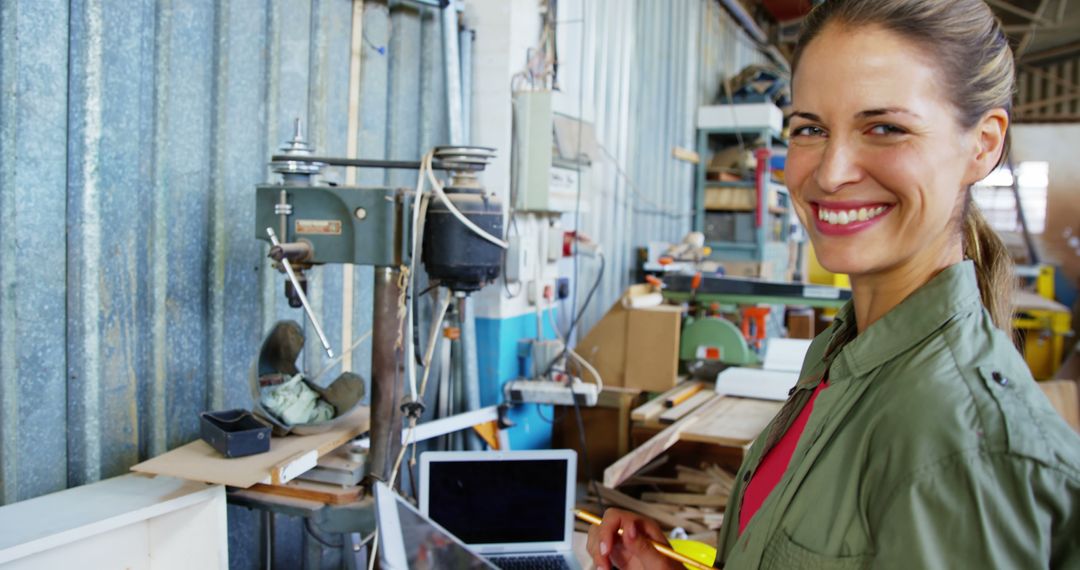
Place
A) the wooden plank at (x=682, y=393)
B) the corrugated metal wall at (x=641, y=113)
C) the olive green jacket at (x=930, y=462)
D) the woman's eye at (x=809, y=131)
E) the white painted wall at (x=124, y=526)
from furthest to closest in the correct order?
1. the corrugated metal wall at (x=641, y=113)
2. the wooden plank at (x=682, y=393)
3. the white painted wall at (x=124, y=526)
4. the woman's eye at (x=809, y=131)
5. the olive green jacket at (x=930, y=462)

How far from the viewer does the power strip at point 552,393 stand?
315 centimetres

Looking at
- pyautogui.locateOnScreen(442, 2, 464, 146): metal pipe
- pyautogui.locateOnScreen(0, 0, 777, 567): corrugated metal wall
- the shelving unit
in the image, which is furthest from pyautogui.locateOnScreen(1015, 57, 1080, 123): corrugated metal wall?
pyautogui.locateOnScreen(0, 0, 777, 567): corrugated metal wall

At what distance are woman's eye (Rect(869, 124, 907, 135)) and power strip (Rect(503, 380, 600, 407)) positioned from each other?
2320mm

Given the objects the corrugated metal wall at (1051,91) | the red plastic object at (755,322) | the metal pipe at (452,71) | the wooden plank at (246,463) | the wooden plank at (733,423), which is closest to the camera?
the wooden plank at (246,463)

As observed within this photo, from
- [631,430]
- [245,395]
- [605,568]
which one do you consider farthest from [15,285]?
[631,430]

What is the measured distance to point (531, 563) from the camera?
7.54 feet

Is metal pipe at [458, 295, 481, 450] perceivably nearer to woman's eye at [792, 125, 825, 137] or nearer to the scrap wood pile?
the scrap wood pile

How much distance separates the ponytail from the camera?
39.3 inches

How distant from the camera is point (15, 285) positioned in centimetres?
174

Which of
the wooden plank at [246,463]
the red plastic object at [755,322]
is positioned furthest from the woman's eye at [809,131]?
the red plastic object at [755,322]

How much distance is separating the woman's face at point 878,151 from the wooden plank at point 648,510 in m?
2.13

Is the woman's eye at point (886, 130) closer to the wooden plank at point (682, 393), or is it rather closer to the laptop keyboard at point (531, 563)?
the laptop keyboard at point (531, 563)

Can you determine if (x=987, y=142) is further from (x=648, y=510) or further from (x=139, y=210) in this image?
(x=648, y=510)

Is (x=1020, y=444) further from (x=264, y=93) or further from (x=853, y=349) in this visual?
(x=264, y=93)
